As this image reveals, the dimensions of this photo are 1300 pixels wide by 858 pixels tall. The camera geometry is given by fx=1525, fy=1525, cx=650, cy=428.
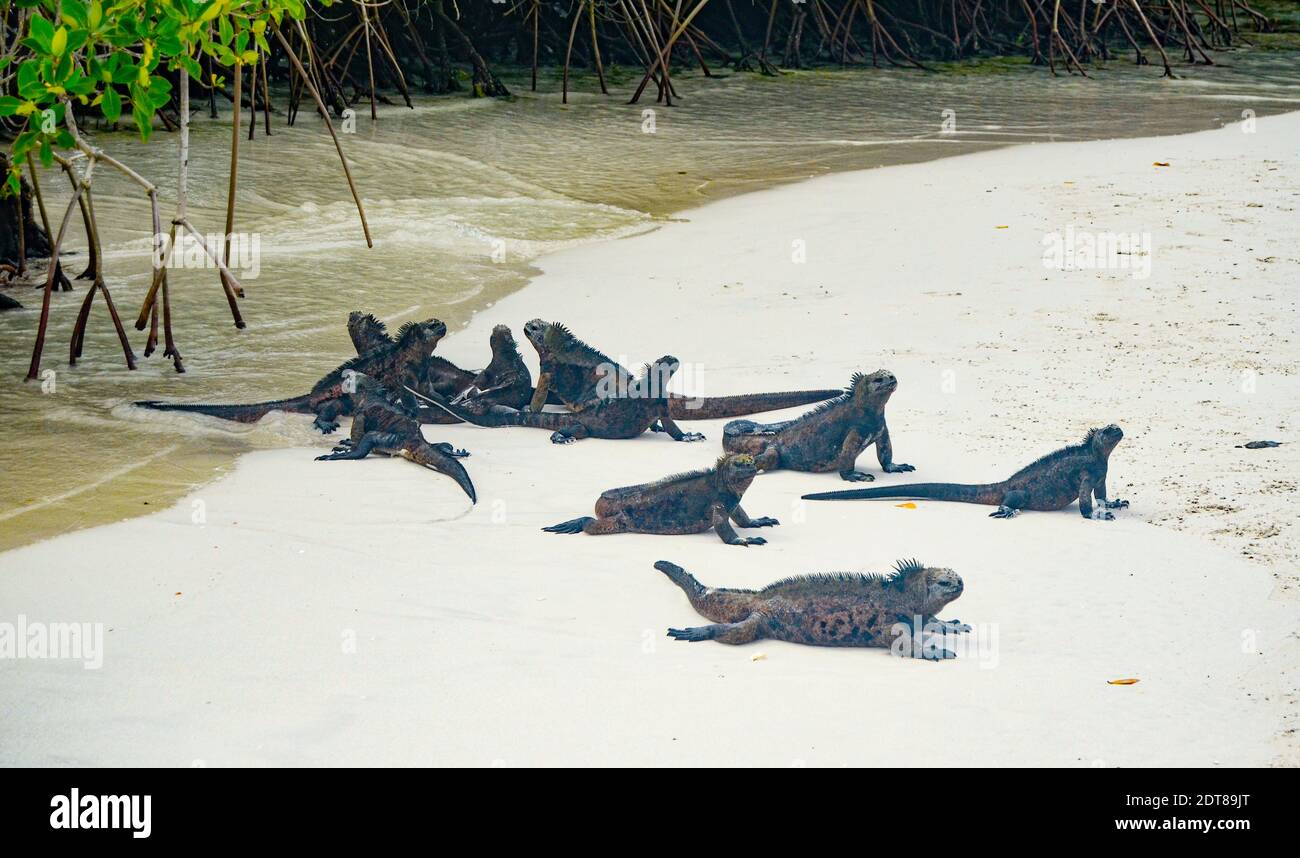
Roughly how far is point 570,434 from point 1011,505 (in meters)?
2.09

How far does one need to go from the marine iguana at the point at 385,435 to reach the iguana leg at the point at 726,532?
134cm

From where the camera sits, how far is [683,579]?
4.50m

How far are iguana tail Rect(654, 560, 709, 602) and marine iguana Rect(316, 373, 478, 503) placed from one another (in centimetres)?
164

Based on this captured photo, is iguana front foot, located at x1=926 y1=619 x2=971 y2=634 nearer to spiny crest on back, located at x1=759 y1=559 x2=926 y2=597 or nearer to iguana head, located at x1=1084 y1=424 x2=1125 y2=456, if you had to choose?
spiny crest on back, located at x1=759 y1=559 x2=926 y2=597

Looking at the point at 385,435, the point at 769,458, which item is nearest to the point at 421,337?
the point at 385,435

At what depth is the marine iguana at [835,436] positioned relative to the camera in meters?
5.81

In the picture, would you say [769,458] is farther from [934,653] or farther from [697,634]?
[934,653]

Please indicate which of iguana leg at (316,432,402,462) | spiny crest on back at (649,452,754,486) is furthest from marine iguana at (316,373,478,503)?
spiny crest on back at (649,452,754,486)

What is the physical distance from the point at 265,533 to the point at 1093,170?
7.82 m

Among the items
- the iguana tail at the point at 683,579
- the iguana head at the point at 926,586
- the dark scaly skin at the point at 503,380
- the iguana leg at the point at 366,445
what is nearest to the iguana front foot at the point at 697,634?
the iguana tail at the point at 683,579

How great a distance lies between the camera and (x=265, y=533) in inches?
200

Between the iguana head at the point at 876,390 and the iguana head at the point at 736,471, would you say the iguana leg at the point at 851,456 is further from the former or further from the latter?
the iguana head at the point at 736,471

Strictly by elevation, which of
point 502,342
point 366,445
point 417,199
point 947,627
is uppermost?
point 417,199

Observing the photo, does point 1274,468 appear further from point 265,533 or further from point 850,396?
point 265,533
